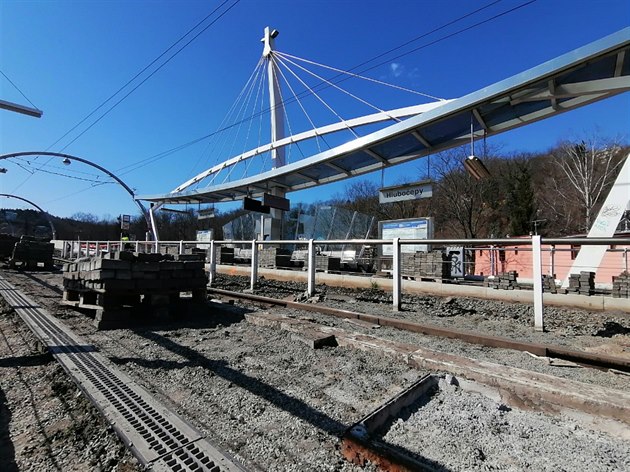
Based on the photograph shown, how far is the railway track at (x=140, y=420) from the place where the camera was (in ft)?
6.97

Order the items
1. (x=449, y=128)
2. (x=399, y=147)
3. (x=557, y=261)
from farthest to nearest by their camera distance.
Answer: (x=557, y=261) → (x=399, y=147) → (x=449, y=128)

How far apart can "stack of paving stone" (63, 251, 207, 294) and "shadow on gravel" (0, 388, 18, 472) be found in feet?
9.74

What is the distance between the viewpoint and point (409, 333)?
5031mm

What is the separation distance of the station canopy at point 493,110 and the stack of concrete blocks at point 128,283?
9762mm

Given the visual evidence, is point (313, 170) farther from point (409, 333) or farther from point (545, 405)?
point (545, 405)

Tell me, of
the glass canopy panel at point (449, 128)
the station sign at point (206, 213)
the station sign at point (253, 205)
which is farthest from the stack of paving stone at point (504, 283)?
the station sign at point (206, 213)

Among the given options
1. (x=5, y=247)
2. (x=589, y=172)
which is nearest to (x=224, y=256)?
(x=5, y=247)

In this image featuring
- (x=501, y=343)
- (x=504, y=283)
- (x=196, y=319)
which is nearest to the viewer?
(x=501, y=343)

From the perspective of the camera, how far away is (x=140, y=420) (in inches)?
102

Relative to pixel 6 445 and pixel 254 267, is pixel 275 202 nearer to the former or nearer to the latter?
pixel 254 267

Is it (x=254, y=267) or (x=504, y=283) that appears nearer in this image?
(x=254, y=267)

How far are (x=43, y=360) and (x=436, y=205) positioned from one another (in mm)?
43886

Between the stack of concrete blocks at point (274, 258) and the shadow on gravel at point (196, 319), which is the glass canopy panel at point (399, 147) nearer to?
the stack of concrete blocks at point (274, 258)

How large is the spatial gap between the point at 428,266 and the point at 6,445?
11543mm
